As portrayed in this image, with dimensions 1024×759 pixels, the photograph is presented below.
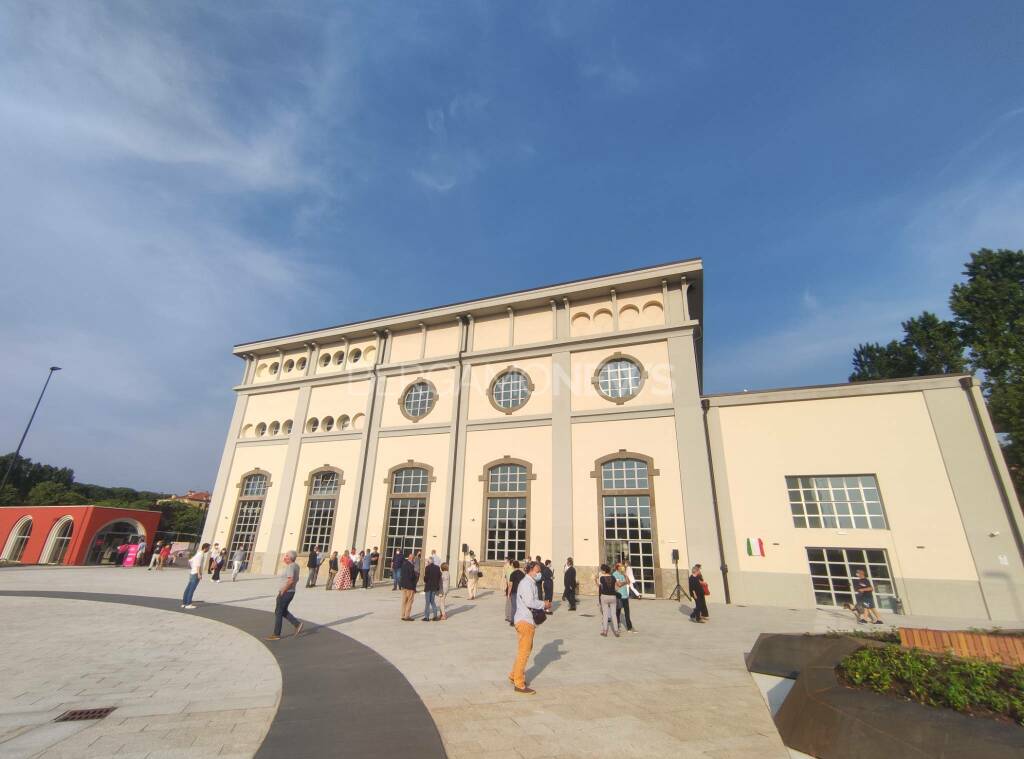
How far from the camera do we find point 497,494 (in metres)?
21.3

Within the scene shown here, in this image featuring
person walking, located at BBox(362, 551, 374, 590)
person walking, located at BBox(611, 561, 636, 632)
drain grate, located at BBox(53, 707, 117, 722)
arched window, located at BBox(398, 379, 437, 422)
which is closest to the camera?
drain grate, located at BBox(53, 707, 117, 722)

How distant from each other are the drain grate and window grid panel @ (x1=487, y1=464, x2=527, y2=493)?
1652cm

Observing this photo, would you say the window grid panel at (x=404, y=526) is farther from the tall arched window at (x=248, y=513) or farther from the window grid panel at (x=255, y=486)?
the window grid panel at (x=255, y=486)

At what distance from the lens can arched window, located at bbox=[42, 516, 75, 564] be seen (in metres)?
30.8

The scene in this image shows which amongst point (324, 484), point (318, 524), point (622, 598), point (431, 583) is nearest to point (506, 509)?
point (431, 583)

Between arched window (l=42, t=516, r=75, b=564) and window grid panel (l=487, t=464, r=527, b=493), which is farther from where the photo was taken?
arched window (l=42, t=516, r=75, b=564)

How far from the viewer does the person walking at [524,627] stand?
6395 mm

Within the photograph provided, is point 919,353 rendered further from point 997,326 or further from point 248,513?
point 248,513

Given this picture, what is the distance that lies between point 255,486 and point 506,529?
16161mm

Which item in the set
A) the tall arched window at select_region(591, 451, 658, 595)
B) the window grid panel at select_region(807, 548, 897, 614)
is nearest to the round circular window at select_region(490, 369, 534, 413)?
the tall arched window at select_region(591, 451, 658, 595)

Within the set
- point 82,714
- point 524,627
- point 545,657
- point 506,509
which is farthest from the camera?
point 506,509

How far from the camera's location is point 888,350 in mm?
34312

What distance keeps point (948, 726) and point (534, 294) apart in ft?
70.7

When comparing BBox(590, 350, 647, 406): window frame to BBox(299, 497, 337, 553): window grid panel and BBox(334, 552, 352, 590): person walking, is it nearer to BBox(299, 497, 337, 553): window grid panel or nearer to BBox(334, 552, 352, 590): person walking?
BBox(334, 552, 352, 590): person walking
